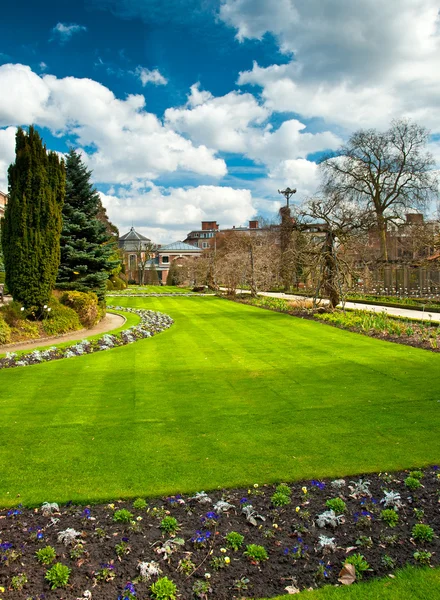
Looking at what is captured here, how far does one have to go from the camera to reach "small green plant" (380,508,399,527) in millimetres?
3460

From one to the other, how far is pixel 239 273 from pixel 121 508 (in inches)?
1115

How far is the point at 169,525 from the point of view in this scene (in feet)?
11.1

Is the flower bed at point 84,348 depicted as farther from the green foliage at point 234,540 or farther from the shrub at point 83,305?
the green foliage at point 234,540

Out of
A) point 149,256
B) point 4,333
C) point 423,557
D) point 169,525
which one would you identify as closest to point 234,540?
point 169,525

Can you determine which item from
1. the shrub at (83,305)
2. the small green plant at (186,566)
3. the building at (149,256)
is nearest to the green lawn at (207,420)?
the small green plant at (186,566)

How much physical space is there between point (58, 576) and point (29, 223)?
41.9 ft

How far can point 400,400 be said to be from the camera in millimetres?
6492

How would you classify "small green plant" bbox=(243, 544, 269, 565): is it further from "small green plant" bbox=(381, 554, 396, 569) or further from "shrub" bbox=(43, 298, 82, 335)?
"shrub" bbox=(43, 298, 82, 335)

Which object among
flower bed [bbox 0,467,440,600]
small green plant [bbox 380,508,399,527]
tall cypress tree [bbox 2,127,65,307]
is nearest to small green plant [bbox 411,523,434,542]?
flower bed [bbox 0,467,440,600]

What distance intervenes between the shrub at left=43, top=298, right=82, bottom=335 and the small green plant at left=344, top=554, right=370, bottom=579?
12.2 meters

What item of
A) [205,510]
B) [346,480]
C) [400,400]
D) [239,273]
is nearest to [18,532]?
[205,510]

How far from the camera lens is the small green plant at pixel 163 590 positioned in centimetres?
268

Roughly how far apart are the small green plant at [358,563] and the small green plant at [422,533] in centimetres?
53

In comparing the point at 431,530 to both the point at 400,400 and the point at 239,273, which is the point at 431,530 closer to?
the point at 400,400
